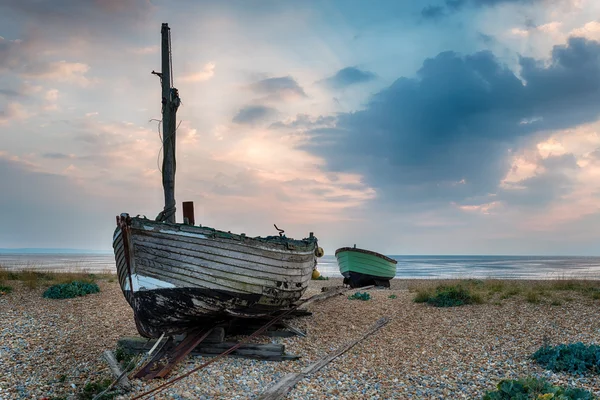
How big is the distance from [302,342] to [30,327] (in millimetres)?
6628

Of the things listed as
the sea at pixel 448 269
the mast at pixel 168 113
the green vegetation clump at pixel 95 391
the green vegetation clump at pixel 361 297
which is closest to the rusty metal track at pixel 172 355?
the green vegetation clump at pixel 95 391

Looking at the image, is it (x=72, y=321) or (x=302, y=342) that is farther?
(x=72, y=321)

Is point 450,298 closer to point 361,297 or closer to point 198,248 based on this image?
point 361,297

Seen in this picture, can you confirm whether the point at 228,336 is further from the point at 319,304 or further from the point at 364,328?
the point at 319,304

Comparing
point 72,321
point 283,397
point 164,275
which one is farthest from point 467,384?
point 72,321

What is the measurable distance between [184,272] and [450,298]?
9875 mm

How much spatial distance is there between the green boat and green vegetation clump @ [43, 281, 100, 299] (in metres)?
12.1

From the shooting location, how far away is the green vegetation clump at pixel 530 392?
5.71 metres

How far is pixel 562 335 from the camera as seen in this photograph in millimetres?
9648

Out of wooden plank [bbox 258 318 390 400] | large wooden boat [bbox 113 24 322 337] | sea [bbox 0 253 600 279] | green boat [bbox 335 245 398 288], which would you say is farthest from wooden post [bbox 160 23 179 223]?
sea [bbox 0 253 600 279]

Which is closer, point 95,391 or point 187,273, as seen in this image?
point 95,391

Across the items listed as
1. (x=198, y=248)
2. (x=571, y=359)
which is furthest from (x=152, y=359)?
(x=571, y=359)

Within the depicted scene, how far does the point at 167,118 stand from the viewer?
1002 cm

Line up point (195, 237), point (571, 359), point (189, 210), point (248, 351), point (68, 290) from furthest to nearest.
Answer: point (68, 290) < point (189, 210) < point (248, 351) < point (195, 237) < point (571, 359)
